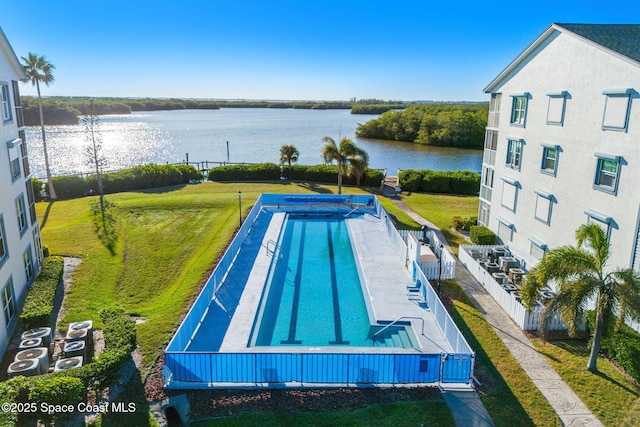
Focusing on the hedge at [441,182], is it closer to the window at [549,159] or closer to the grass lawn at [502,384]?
the window at [549,159]

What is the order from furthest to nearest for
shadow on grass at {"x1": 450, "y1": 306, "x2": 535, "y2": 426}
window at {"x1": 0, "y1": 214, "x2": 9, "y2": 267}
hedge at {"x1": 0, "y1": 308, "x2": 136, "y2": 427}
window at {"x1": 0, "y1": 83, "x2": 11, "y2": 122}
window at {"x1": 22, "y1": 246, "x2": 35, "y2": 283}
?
1. window at {"x1": 22, "y1": 246, "x2": 35, "y2": 283}
2. window at {"x1": 0, "y1": 83, "x2": 11, "y2": 122}
3. window at {"x1": 0, "y1": 214, "x2": 9, "y2": 267}
4. shadow on grass at {"x1": 450, "y1": 306, "x2": 535, "y2": 426}
5. hedge at {"x1": 0, "y1": 308, "x2": 136, "y2": 427}

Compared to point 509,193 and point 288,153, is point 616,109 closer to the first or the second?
point 509,193

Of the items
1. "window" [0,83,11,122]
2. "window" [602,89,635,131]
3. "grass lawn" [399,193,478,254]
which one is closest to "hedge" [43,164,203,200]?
"grass lawn" [399,193,478,254]

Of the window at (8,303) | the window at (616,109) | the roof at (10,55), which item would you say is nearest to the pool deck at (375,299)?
the window at (8,303)

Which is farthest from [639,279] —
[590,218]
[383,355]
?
[383,355]

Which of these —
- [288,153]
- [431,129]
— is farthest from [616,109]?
[431,129]

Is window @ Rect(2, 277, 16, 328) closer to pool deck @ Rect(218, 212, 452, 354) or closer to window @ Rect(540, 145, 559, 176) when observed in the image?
pool deck @ Rect(218, 212, 452, 354)

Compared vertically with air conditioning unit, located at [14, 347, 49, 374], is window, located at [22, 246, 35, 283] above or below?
above
